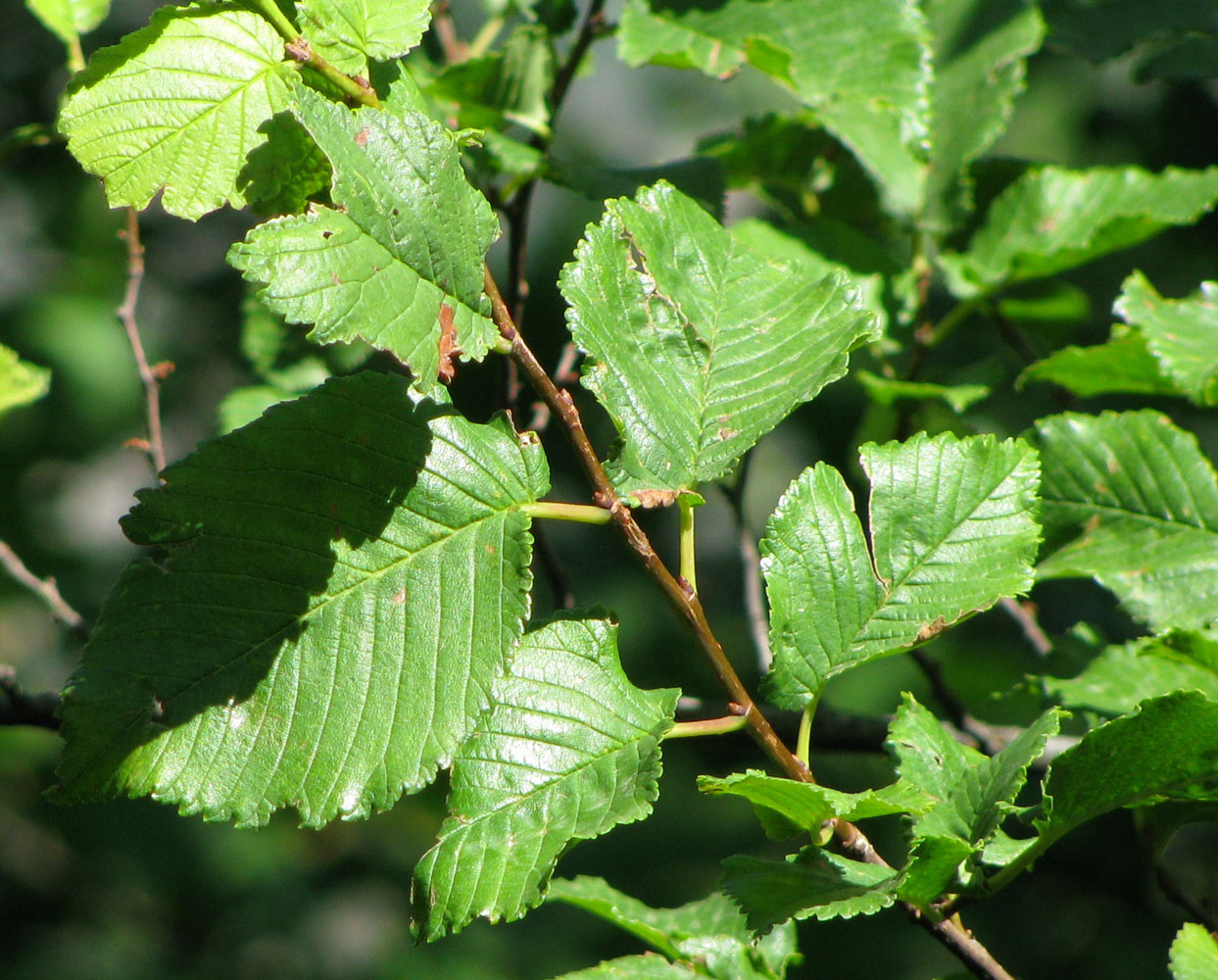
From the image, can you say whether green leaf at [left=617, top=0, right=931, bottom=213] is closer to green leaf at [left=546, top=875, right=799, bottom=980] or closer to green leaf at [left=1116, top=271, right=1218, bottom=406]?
green leaf at [left=1116, top=271, right=1218, bottom=406]

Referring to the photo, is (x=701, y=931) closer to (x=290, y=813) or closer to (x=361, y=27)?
(x=361, y=27)

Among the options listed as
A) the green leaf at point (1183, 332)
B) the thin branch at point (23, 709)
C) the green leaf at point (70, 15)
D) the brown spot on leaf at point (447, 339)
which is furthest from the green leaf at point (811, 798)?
the green leaf at point (70, 15)

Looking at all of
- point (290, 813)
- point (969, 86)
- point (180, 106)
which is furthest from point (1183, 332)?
point (290, 813)

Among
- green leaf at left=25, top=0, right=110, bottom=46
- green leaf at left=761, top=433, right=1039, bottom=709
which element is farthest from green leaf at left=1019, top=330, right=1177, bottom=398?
green leaf at left=25, top=0, right=110, bottom=46

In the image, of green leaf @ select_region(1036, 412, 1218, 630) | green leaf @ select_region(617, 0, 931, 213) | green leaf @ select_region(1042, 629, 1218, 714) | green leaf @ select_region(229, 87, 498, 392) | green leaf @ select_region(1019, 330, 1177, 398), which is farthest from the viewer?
green leaf @ select_region(617, 0, 931, 213)

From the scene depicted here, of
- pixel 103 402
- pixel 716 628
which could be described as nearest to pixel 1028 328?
pixel 716 628


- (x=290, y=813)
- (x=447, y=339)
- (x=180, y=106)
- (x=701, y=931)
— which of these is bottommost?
(x=290, y=813)
